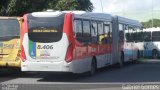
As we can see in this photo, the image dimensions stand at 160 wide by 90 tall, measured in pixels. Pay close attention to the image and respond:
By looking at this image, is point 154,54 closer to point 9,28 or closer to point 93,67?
point 93,67

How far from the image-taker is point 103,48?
25.1 m

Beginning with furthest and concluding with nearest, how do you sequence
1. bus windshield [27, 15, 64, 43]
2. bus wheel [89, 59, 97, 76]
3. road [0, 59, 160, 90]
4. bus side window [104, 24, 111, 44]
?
bus side window [104, 24, 111, 44] < bus wheel [89, 59, 97, 76] < bus windshield [27, 15, 64, 43] < road [0, 59, 160, 90]

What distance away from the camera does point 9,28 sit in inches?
868

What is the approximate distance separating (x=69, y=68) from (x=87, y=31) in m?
2.97

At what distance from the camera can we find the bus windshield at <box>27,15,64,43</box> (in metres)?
20.3

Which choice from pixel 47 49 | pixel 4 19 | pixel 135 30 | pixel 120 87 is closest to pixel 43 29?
pixel 47 49

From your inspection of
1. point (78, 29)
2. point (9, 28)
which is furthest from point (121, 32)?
point (9, 28)

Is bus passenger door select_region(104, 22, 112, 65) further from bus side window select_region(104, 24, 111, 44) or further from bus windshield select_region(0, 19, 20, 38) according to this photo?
bus windshield select_region(0, 19, 20, 38)

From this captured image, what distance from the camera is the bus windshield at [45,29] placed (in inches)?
798

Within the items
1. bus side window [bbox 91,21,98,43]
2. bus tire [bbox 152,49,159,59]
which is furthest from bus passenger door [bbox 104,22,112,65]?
bus tire [bbox 152,49,159,59]

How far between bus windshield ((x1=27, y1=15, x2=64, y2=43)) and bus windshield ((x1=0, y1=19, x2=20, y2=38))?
149 cm

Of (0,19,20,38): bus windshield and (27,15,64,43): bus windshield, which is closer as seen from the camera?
(27,15,64,43): bus windshield

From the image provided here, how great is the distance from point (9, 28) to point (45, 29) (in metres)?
2.35

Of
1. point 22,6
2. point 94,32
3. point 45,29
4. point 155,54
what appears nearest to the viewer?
point 45,29
